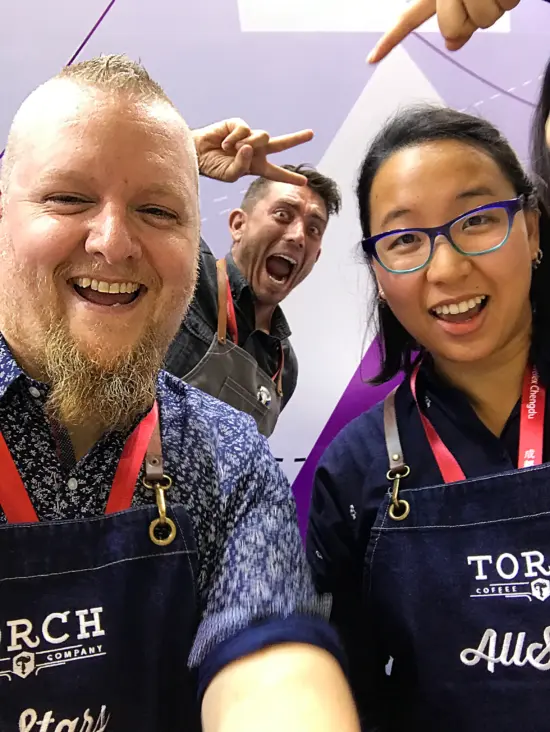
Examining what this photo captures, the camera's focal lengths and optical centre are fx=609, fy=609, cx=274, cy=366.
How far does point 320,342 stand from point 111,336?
128 centimetres

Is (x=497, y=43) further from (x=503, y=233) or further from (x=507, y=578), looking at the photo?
(x=507, y=578)

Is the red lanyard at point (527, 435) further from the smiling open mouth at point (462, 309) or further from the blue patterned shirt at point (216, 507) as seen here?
the blue patterned shirt at point (216, 507)

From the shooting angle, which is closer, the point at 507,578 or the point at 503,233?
the point at 507,578

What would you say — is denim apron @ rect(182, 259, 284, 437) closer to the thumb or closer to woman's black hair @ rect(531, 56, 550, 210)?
the thumb

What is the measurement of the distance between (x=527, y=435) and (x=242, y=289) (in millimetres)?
997

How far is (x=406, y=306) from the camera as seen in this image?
39.8 inches

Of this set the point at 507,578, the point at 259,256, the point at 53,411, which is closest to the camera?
the point at 53,411

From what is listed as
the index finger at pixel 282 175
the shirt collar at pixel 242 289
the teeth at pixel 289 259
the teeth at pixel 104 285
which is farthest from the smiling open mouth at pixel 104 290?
the teeth at pixel 289 259

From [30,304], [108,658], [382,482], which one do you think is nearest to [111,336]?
[30,304]

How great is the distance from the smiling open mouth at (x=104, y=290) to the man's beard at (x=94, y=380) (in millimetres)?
49

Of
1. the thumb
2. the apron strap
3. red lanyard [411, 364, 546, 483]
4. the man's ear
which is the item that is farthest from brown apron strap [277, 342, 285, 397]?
red lanyard [411, 364, 546, 483]

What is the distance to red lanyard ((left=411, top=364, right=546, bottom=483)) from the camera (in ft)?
3.08

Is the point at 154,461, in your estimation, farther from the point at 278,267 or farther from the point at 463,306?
the point at 278,267

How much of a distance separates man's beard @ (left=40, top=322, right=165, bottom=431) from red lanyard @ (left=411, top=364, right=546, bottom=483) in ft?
1.57
